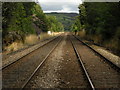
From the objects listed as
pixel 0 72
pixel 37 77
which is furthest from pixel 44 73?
pixel 0 72

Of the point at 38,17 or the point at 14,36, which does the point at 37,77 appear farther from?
the point at 38,17

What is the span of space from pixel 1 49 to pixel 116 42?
1079 cm

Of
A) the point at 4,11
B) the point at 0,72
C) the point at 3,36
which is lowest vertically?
the point at 0,72

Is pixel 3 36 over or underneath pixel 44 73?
over

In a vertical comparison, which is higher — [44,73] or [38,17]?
[38,17]

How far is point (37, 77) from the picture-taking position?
861cm

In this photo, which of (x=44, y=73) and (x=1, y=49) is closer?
(x=44, y=73)

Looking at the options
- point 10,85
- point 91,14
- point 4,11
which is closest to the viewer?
point 10,85

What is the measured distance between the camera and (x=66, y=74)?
920cm

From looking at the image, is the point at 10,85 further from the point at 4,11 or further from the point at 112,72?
the point at 4,11

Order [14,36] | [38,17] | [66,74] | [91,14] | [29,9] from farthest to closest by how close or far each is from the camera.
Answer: [38,17], [29,9], [91,14], [14,36], [66,74]

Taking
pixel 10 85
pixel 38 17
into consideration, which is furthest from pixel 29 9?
pixel 10 85

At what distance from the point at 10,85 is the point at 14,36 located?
1556 cm

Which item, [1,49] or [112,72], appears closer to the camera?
[112,72]
